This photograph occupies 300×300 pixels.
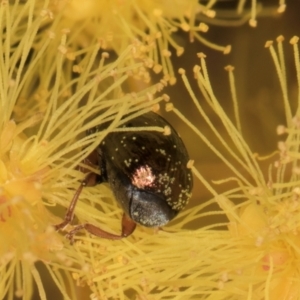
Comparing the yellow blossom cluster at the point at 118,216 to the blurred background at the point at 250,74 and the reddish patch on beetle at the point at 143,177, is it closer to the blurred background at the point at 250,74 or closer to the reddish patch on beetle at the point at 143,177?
the reddish patch on beetle at the point at 143,177

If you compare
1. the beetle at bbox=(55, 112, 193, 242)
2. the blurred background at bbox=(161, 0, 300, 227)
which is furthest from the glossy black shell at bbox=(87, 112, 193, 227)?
the blurred background at bbox=(161, 0, 300, 227)

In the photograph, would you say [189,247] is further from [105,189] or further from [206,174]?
[206,174]

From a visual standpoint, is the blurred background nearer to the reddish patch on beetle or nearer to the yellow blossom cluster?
the yellow blossom cluster

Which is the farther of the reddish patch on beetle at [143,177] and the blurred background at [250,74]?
the blurred background at [250,74]

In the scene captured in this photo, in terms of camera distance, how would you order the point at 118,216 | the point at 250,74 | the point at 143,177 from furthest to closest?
the point at 250,74 < the point at 118,216 < the point at 143,177

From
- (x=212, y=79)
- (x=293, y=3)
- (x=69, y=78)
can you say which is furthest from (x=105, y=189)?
(x=293, y=3)

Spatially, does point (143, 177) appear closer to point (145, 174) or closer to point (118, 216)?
point (145, 174)

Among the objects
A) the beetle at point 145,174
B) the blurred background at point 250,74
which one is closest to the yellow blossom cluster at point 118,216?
the beetle at point 145,174

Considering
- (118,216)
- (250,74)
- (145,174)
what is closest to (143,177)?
(145,174)
